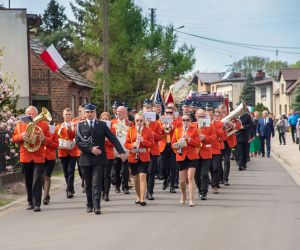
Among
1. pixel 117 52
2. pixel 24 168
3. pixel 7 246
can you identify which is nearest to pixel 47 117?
pixel 24 168

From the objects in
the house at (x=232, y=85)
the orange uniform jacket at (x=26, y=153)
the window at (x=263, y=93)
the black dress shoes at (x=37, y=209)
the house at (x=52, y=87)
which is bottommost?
the black dress shoes at (x=37, y=209)

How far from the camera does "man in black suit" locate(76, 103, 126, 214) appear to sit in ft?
38.2

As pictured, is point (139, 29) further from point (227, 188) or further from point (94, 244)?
point (94, 244)

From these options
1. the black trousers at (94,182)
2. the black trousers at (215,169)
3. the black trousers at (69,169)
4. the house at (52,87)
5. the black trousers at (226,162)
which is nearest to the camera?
the black trousers at (94,182)

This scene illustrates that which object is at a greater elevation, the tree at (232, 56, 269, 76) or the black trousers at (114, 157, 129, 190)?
the tree at (232, 56, 269, 76)

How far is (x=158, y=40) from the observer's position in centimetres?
4778

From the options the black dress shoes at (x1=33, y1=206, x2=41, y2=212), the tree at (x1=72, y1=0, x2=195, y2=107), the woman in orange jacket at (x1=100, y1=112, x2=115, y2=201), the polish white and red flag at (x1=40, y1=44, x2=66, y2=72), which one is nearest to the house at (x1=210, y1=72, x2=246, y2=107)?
the tree at (x1=72, y1=0, x2=195, y2=107)

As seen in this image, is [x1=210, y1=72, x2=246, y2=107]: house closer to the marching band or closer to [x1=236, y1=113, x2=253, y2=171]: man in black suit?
[x1=236, y1=113, x2=253, y2=171]: man in black suit

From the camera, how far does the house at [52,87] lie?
3519 centimetres

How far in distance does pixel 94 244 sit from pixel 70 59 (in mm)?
44226

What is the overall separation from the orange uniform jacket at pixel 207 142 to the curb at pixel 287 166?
395cm

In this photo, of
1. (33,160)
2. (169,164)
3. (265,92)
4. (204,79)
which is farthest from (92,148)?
(204,79)

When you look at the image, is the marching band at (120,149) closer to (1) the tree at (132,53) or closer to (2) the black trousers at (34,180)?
(2) the black trousers at (34,180)

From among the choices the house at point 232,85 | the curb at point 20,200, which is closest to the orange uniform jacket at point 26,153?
the curb at point 20,200
